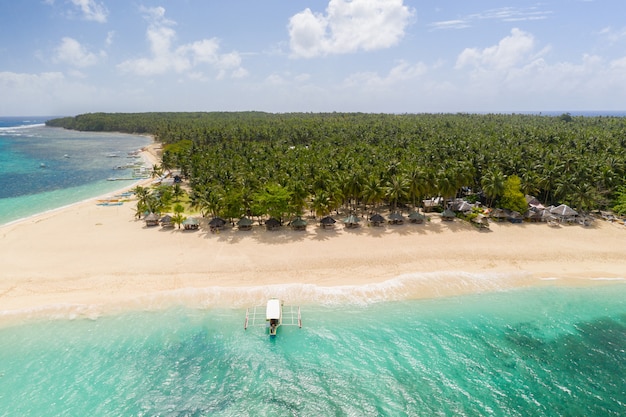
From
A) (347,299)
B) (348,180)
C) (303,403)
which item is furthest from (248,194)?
(303,403)

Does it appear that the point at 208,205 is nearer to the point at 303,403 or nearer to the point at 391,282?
the point at 391,282

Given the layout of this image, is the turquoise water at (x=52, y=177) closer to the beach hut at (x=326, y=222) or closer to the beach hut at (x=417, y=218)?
the beach hut at (x=326, y=222)

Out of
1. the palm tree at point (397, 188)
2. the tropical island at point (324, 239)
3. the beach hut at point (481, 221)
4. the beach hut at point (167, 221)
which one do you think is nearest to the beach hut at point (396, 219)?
the tropical island at point (324, 239)

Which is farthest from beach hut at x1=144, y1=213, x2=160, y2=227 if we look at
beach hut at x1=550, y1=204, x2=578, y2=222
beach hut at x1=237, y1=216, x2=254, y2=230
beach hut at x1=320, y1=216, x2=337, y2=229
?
beach hut at x1=550, y1=204, x2=578, y2=222

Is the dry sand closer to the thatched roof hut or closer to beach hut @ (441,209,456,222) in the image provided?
the thatched roof hut

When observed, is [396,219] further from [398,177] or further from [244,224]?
[244,224]
